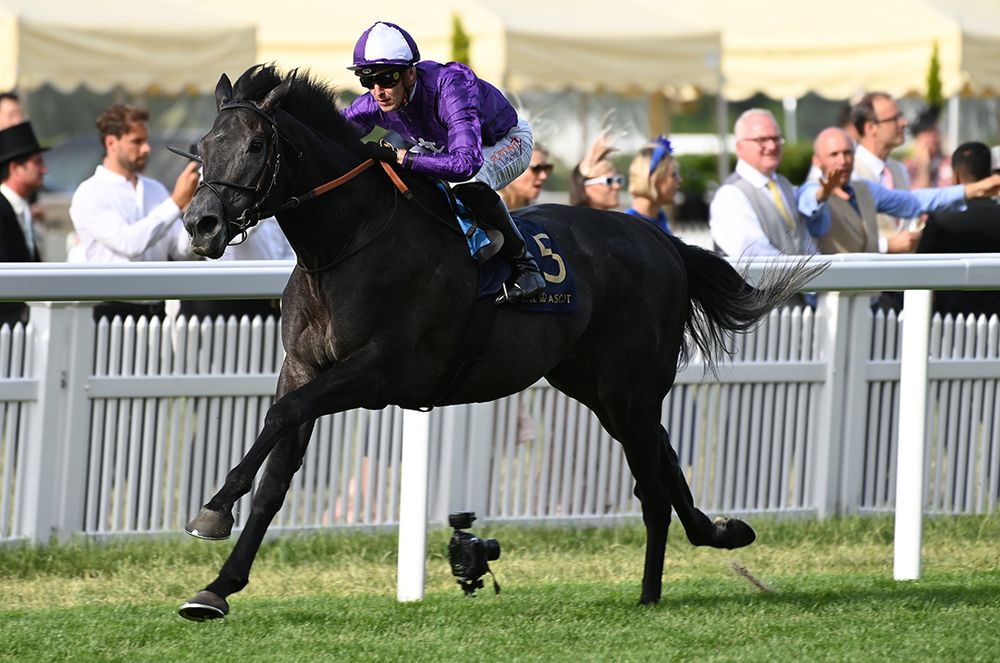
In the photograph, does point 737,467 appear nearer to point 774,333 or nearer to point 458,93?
point 774,333

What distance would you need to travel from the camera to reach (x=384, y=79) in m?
5.16

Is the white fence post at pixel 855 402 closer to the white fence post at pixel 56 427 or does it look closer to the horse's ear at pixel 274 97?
the white fence post at pixel 56 427

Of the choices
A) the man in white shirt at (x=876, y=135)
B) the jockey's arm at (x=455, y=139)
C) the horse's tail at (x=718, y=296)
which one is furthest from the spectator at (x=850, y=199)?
the jockey's arm at (x=455, y=139)

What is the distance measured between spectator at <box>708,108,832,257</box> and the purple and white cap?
137 inches

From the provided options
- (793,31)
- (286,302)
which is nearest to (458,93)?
(286,302)

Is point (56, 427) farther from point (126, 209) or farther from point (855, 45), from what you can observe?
point (855, 45)

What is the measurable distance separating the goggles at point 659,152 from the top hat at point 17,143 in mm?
3283

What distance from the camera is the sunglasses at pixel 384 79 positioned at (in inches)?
202

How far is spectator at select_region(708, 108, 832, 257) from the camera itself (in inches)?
328

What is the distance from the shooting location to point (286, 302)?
515 cm

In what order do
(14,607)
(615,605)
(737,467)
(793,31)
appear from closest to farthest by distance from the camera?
(615,605) → (14,607) → (737,467) → (793,31)

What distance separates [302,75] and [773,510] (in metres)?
4.10

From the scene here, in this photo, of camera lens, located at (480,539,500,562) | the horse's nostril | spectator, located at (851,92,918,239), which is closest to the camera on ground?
camera lens, located at (480,539,500,562)

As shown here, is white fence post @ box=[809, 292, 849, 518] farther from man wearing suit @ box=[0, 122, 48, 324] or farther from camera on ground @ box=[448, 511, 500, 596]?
man wearing suit @ box=[0, 122, 48, 324]
